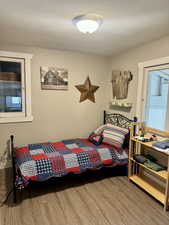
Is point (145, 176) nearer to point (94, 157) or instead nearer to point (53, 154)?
point (94, 157)

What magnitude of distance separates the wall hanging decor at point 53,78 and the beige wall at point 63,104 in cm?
8

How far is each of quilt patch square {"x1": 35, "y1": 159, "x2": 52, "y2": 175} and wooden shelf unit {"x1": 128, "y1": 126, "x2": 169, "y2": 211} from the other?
133 cm

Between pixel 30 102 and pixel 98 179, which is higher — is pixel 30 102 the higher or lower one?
the higher one

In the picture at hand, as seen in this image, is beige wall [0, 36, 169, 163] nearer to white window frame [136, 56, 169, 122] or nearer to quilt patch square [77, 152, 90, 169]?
white window frame [136, 56, 169, 122]

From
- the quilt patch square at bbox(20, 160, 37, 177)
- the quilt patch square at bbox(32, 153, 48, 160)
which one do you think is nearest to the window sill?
the quilt patch square at bbox(32, 153, 48, 160)

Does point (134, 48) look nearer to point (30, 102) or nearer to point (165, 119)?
point (165, 119)

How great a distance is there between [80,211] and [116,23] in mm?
2391

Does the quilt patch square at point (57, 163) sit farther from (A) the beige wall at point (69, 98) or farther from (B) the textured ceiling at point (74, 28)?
(B) the textured ceiling at point (74, 28)

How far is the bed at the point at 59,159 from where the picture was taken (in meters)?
2.16

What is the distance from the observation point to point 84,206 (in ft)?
6.75

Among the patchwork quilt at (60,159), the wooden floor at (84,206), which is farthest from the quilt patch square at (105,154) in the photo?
the wooden floor at (84,206)

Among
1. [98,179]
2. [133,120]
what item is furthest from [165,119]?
[98,179]

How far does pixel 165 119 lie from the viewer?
2.43 m

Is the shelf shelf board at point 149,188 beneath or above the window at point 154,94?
beneath
